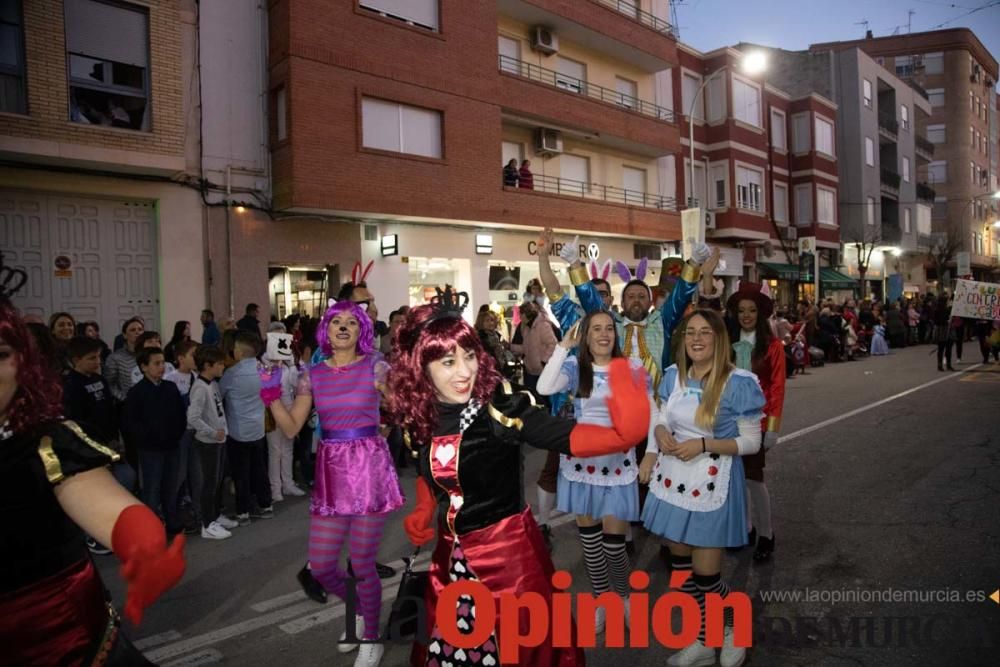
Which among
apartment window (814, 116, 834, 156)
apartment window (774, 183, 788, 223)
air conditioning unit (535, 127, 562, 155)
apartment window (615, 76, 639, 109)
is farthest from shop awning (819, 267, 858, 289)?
air conditioning unit (535, 127, 562, 155)

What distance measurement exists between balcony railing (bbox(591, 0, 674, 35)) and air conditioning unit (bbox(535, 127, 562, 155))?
15.5 feet

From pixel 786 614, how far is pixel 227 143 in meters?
13.5

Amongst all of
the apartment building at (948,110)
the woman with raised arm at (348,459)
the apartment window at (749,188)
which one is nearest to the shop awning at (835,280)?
the apartment window at (749,188)

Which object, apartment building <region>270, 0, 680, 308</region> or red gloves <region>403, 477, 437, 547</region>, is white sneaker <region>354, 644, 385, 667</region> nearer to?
red gloves <region>403, 477, 437, 547</region>

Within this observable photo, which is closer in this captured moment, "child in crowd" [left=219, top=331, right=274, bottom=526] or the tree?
"child in crowd" [left=219, top=331, right=274, bottom=526]

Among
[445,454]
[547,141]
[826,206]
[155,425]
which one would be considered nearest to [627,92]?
[547,141]

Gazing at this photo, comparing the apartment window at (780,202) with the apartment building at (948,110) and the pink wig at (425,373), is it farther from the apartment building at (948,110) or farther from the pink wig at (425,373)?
the pink wig at (425,373)

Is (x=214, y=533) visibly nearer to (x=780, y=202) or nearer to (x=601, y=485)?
(x=601, y=485)

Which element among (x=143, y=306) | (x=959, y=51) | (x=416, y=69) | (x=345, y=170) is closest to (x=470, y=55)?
(x=416, y=69)

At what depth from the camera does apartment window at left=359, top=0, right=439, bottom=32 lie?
49.9 ft

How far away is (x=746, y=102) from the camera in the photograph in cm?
2773

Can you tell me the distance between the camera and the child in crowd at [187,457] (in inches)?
244

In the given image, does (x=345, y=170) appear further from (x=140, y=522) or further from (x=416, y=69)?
(x=140, y=522)

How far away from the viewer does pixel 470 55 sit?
16812 mm
